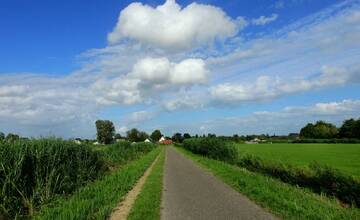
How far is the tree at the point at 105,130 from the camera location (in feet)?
531

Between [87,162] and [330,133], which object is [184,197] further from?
[330,133]

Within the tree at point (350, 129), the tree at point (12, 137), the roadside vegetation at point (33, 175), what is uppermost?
the tree at point (350, 129)

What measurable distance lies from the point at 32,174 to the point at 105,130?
15445 centimetres

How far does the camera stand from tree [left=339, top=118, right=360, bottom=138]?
463 ft

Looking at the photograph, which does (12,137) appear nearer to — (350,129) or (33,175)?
(33,175)

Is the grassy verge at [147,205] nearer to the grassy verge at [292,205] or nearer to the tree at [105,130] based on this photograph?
the grassy verge at [292,205]

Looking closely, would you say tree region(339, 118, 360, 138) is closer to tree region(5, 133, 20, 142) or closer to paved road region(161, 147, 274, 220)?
paved road region(161, 147, 274, 220)

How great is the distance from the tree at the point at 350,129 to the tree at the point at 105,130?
86090mm

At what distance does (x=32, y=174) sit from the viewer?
14180mm

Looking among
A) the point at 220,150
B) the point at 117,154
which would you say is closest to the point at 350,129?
the point at 220,150

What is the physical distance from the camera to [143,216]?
36.4 feet

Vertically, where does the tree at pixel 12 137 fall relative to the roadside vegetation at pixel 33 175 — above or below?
above

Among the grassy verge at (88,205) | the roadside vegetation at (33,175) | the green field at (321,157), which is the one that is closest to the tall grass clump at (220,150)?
the green field at (321,157)

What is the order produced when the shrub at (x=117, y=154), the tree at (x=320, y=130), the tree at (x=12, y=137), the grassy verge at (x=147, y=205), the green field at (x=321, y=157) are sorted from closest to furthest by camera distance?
1. the grassy verge at (x=147, y=205)
2. the tree at (x=12, y=137)
3. the green field at (x=321, y=157)
4. the shrub at (x=117, y=154)
5. the tree at (x=320, y=130)
